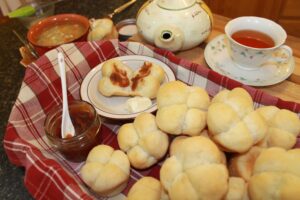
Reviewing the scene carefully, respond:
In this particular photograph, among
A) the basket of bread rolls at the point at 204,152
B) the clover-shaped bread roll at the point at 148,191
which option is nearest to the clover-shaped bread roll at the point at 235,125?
the basket of bread rolls at the point at 204,152

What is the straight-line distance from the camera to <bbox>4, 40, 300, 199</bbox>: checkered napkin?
527mm

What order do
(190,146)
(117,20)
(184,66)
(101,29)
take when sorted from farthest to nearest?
(117,20)
(101,29)
(184,66)
(190,146)

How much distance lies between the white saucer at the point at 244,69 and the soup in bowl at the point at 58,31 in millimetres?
351

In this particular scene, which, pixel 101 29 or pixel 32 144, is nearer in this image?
pixel 32 144

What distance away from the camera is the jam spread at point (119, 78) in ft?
2.18

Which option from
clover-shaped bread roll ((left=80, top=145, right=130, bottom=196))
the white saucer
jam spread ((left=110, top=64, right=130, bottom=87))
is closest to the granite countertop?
clover-shaped bread roll ((left=80, top=145, right=130, bottom=196))

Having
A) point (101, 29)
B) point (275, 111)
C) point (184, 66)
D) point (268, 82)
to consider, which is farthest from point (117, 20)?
point (275, 111)

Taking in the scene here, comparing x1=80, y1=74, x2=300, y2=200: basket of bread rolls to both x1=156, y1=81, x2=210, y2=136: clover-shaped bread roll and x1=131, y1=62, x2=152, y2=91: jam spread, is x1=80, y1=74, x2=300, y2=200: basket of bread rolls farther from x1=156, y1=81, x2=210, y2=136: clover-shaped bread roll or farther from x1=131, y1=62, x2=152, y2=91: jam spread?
x1=131, y1=62, x2=152, y2=91: jam spread

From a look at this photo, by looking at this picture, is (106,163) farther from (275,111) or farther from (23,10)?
(23,10)

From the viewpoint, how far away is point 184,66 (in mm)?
705

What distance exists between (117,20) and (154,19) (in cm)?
30

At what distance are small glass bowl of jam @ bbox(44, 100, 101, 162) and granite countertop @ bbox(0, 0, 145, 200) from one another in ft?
0.36

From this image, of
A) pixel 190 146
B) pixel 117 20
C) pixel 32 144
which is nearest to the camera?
pixel 190 146

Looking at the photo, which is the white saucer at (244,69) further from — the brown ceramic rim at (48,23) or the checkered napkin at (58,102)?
the brown ceramic rim at (48,23)
